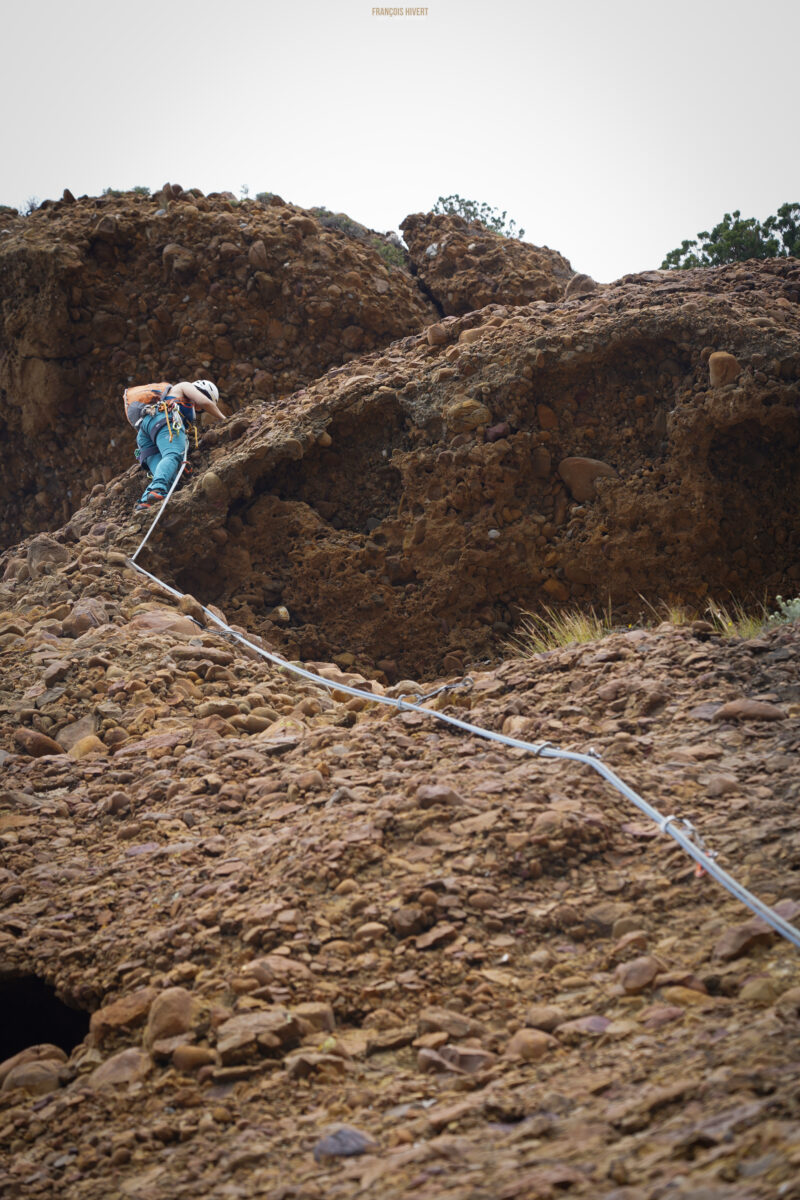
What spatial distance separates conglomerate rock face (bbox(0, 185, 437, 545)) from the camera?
9.88 meters

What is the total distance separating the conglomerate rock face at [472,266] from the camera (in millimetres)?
9914

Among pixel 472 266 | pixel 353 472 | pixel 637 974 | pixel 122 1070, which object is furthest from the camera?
pixel 472 266

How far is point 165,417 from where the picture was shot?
7.00m

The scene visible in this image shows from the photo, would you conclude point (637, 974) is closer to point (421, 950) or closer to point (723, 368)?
point (421, 950)

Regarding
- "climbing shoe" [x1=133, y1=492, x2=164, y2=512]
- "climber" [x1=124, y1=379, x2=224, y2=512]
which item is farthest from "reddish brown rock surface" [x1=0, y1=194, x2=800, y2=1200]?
"climber" [x1=124, y1=379, x2=224, y2=512]

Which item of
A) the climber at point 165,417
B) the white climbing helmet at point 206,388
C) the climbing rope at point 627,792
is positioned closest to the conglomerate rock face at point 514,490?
the climber at point 165,417

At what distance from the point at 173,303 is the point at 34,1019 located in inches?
345

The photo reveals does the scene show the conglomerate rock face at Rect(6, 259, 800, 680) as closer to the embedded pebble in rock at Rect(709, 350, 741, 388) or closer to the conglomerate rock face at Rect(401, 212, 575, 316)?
the embedded pebble in rock at Rect(709, 350, 741, 388)

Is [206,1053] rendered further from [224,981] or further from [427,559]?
[427,559]

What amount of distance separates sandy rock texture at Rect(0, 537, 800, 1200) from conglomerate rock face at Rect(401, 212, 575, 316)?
6697 millimetres

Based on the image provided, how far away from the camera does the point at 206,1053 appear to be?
216 cm

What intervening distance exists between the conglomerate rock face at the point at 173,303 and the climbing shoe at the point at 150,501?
3421mm

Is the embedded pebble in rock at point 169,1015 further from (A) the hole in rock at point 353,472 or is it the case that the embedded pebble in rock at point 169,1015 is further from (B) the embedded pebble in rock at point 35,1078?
(A) the hole in rock at point 353,472

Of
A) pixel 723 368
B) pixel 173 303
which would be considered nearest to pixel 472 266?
pixel 173 303
